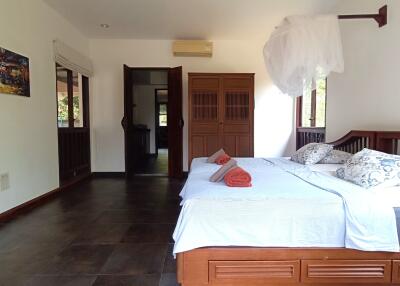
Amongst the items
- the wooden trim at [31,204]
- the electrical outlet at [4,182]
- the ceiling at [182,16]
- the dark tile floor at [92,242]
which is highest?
the ceiling at [182,16]

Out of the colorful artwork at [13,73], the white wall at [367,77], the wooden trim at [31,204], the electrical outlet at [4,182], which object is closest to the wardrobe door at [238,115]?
the white wall at [367,77]

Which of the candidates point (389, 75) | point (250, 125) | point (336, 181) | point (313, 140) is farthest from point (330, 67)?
point (250, 125)

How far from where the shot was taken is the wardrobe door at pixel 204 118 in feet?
17.2

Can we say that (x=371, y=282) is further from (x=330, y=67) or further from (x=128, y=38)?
(x=128, y=38)

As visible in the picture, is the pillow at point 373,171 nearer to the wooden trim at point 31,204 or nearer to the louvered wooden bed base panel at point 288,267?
the louvered wooden bed base panel at point 288,267

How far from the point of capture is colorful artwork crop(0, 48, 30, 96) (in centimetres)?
304

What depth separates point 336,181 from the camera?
2086mm

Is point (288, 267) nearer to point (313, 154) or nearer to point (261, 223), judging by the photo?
point (261, 223)

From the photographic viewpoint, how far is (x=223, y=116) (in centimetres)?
529

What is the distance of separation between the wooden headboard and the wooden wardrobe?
205cm

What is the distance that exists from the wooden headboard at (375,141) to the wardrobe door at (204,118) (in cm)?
232

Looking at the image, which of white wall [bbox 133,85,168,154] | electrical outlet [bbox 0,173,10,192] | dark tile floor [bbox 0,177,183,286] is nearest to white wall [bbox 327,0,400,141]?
dark tile floor [bbox 0,177,183,286]

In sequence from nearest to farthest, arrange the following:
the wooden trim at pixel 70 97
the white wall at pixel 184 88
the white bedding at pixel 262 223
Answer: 1. the white bedding at pixel 262 223
2. the wooden trim at pixel 70 97
3. the white wall at pixel 184 88

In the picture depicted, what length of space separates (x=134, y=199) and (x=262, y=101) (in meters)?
3.13
